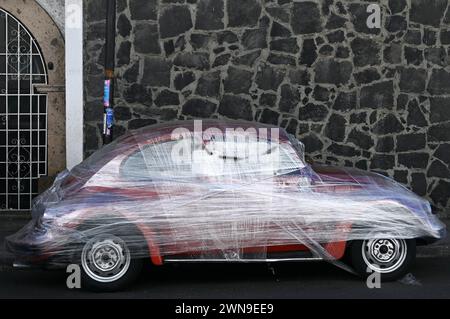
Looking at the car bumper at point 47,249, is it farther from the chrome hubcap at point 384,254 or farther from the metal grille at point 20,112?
the metal grille at point 20,112

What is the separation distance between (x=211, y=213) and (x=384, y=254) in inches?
66.4

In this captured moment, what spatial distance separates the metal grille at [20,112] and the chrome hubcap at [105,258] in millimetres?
4623

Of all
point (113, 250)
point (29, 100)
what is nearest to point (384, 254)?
point (113, 250)

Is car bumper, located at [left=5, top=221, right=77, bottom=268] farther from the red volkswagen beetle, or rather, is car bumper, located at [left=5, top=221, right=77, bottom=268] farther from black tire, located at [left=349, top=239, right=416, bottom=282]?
black tire, located at [left=349, top=239, right=416, bottom=282]

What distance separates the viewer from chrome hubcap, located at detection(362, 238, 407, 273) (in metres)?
7.51

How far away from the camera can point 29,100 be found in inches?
451

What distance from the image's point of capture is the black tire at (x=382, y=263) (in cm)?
752

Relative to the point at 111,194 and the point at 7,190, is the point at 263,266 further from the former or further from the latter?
the point at 7,190

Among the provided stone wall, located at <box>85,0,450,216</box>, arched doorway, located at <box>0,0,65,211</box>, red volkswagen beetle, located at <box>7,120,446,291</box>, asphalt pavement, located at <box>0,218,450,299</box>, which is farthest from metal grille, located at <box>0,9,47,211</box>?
red volkswagen beetle, located at <box>7,120,446,291</box>

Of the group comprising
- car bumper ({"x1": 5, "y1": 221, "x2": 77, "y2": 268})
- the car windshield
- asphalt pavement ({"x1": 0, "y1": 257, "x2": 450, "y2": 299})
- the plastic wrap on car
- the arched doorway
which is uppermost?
the arched doorway

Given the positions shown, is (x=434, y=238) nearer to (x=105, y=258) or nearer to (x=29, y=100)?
(x=105, y=258)

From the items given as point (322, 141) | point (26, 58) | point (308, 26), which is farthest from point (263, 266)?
point (26, 58)

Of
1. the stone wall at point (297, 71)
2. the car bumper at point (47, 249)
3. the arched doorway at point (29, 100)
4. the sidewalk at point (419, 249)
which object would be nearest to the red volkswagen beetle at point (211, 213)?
the car bumper at point (47, 249)
